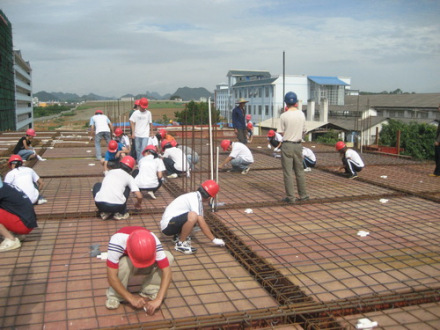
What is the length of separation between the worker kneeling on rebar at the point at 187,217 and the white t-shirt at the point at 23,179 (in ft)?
7.03

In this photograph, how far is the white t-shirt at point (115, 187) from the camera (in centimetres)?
461

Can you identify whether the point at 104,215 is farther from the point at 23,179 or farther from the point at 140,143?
the point at 140,143

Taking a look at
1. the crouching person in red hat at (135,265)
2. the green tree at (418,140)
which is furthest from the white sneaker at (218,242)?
the green tree at (418,140)

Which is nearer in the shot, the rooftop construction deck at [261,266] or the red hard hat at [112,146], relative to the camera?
the rooftop construction deck at [261,266]

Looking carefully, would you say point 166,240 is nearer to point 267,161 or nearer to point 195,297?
point 195,297

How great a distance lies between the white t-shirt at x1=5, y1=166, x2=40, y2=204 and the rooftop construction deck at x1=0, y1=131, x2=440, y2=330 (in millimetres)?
380

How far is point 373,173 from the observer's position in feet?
26.9

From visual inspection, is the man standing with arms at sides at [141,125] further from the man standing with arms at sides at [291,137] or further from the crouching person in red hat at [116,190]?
the man standing with arms at sides at [291,137]

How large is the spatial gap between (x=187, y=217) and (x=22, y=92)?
40655 millimetres

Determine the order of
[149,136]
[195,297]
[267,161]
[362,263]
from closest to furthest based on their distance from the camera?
[195,297] < [362,263] < [149,136] < [267,161]

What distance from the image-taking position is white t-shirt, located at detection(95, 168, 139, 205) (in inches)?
181

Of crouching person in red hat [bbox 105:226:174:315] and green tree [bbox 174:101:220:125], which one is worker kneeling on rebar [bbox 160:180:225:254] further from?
green tree [bbox 174:101:220:125]

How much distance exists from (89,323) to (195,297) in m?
0.76

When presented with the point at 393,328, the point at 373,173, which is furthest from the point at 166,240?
the point at 373,173
